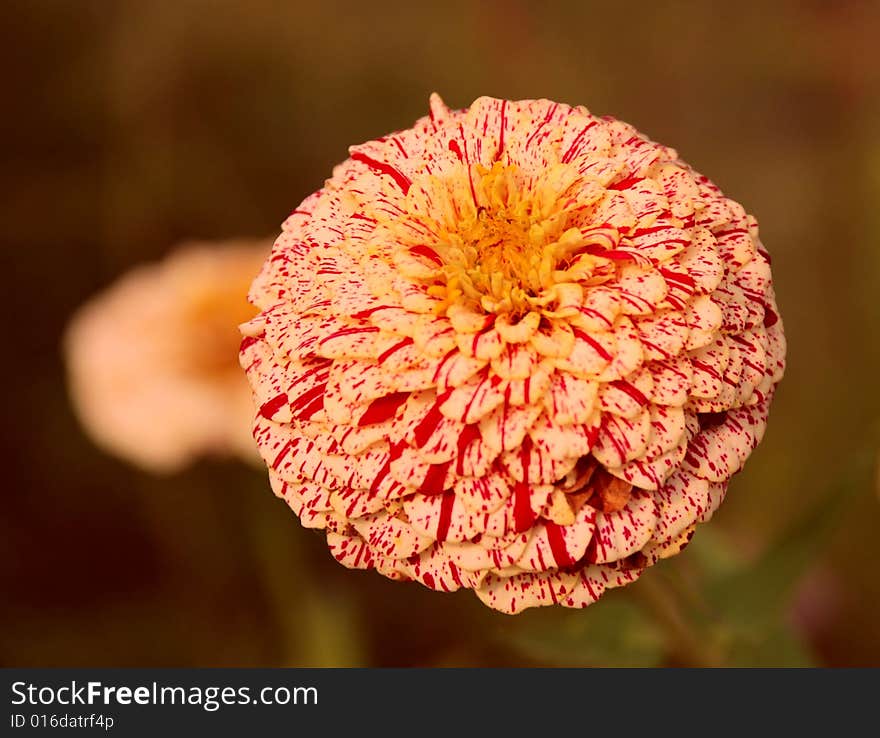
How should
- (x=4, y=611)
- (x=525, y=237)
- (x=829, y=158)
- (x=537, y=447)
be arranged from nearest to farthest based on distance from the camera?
(x=537, y=447) < (x=525, y=237) < (x=4, y=611) < (x=829, y=158)

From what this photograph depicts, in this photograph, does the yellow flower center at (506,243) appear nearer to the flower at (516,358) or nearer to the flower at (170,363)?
the flower at (516,358)

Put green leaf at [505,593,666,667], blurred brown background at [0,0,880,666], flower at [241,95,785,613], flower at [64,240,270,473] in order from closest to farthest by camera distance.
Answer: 1. flower at [241,95,785,613]
2. green leaf at [505,593,666,667]
3. flower at [64,240,270,473]
4. blurred brown background at [0,0,880,666]

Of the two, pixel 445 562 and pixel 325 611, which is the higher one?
pixel 325 611

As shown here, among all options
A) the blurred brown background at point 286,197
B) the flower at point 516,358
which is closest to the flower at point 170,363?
the blurred brown background at point 286,197

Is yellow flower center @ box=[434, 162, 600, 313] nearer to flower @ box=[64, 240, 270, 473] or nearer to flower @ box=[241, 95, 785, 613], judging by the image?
flower @ box=[241, 95, 785, 613]

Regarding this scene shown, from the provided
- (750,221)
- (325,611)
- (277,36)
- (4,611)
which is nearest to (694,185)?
(750,221)

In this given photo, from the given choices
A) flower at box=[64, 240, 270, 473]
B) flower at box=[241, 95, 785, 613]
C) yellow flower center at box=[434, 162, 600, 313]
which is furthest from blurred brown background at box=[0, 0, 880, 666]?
yellow flower center at box=[434, 162, 600, 313]

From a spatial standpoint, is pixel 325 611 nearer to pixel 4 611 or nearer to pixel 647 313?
pixel 4 611
